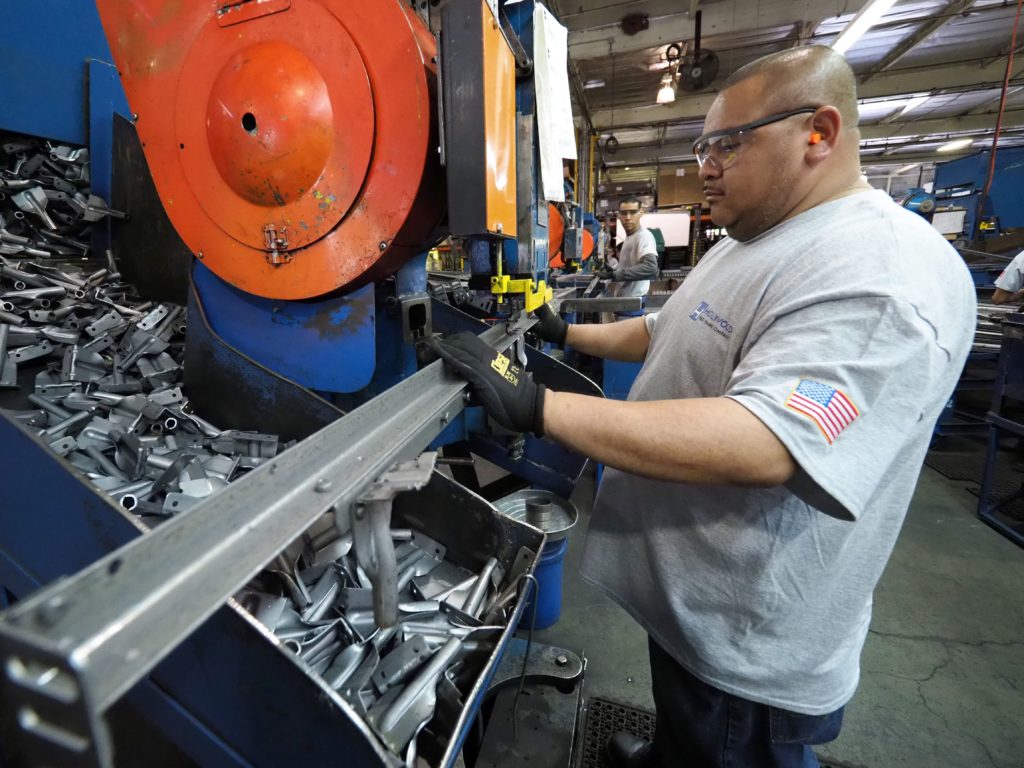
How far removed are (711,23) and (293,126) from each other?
20.0 ft

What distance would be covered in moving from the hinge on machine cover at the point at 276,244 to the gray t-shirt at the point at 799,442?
92cm

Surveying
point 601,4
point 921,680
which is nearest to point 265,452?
point 921,680

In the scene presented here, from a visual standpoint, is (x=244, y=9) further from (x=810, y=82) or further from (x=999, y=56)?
(x=999, y=56)

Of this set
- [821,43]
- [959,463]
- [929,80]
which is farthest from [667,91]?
[959,463]

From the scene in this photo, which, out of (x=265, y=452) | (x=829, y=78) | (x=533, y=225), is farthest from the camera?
(x=533, y=225)

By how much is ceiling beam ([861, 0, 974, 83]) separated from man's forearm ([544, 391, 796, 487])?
23.4 feet

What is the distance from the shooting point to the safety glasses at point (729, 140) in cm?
90

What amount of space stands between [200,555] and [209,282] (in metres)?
1.25

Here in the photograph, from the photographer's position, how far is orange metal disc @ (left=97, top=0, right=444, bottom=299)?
1035 millimetres

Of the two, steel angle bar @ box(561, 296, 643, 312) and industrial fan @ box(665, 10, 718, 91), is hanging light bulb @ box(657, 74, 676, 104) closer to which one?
industrial fan @ box(665, 10, 718, 91)

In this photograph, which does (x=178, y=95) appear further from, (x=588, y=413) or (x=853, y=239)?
(x=853, y=239)

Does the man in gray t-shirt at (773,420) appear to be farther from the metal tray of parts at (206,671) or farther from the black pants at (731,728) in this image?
the metal tray of parts at (206,671)

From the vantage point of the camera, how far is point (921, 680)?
72.7 inches

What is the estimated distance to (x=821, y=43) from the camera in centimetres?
490
